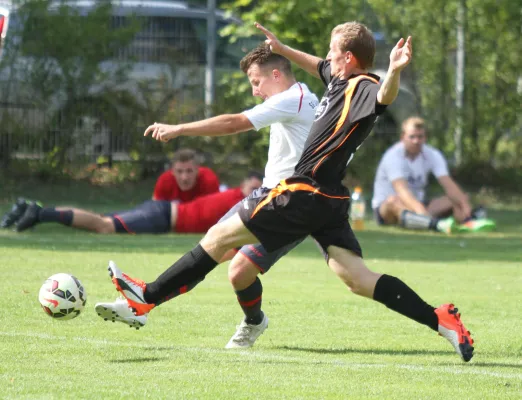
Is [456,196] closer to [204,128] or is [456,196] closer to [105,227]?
[105,227]

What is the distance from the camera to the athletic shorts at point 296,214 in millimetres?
6715

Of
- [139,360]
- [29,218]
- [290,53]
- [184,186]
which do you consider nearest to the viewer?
[139,360]

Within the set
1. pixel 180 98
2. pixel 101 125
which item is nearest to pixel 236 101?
pixel 180 98

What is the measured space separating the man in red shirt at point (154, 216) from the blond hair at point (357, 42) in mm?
7935

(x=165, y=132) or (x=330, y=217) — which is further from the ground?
(x=165, y=132)

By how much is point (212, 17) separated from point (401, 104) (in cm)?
388

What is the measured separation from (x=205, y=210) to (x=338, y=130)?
8.29 metres

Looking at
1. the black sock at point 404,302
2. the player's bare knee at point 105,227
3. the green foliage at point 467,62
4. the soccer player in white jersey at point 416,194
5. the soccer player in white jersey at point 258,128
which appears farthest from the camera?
the green foliage at point 467,62

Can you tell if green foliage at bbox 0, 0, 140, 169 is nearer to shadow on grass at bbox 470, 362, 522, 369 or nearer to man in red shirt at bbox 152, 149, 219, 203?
man in red shirt at bbox 152, 149, 219, 203

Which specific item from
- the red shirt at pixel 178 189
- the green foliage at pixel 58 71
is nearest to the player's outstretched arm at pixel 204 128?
the red shirt at pixel 178 189

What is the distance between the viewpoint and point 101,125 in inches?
783

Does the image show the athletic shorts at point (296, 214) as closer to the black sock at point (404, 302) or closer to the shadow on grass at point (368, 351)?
the black sock at point (404, 302)

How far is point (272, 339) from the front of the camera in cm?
759

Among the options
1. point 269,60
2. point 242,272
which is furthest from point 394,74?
point 242,272
